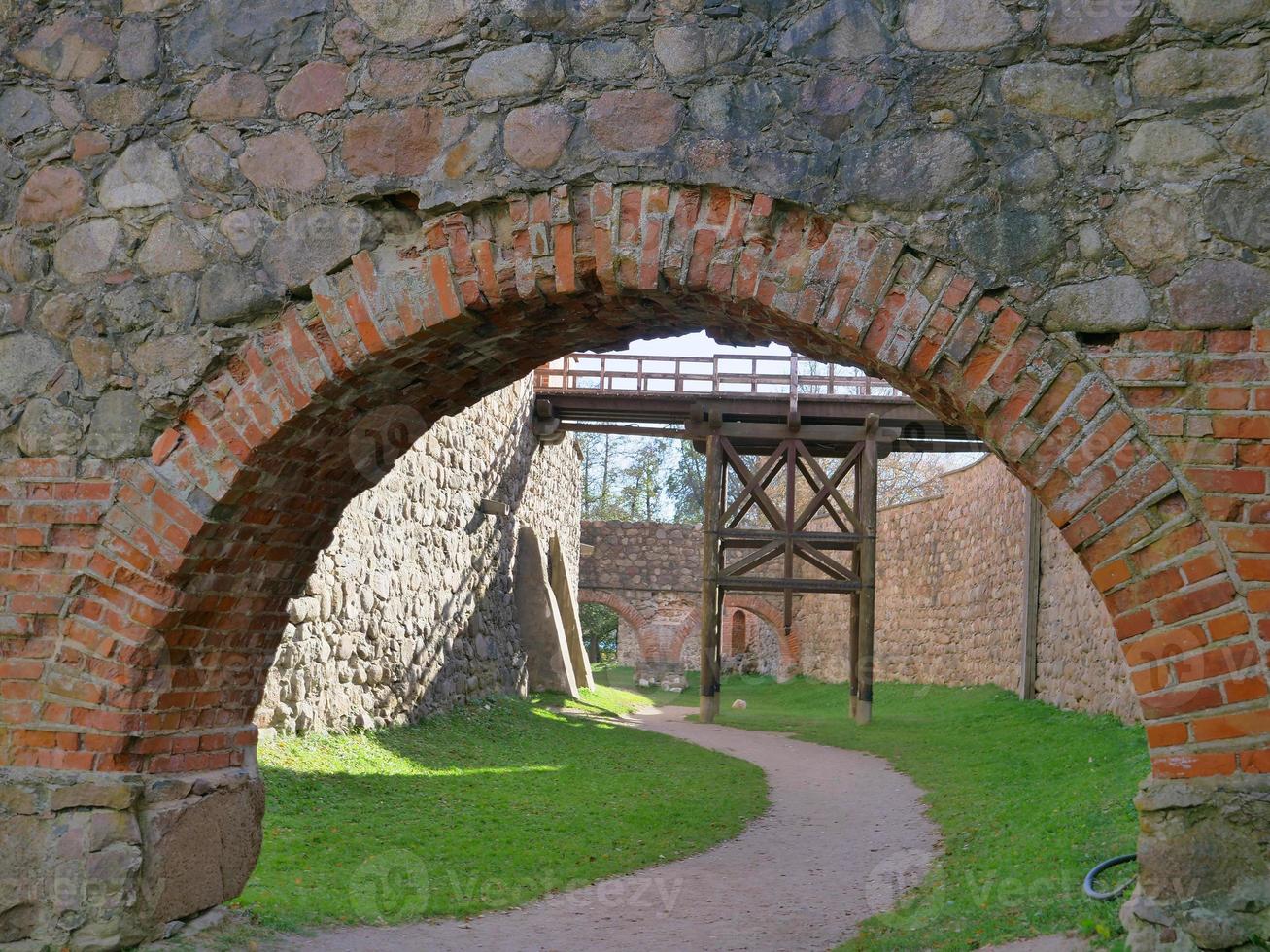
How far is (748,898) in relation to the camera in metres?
5.89

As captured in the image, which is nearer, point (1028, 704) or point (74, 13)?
point (74, 13)

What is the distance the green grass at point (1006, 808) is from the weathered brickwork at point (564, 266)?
64.1 inches

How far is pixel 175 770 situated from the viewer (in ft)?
13.1

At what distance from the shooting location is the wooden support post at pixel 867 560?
1307 centimetres

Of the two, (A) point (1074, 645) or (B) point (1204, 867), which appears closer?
(B) point (1204, 867)

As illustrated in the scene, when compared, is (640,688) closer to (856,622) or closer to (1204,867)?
(856,622)

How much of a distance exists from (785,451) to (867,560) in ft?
5.42

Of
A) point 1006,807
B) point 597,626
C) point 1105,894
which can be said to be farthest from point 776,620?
point 1105,894

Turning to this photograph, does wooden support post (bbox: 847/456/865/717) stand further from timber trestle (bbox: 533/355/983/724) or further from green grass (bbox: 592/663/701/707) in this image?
green grass (bbox: 592/663/701/707)

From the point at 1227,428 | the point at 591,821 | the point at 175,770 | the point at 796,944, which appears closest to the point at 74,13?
the point at 175,770

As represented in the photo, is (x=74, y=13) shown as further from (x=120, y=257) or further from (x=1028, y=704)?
(x=1028, y=704)

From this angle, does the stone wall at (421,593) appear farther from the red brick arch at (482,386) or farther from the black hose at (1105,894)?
the black hose at (1105,894)

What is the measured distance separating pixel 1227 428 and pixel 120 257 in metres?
3.64

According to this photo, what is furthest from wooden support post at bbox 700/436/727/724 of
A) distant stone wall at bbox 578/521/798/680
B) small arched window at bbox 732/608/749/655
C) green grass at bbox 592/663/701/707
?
small arched window at bbox 732/608/749/655
